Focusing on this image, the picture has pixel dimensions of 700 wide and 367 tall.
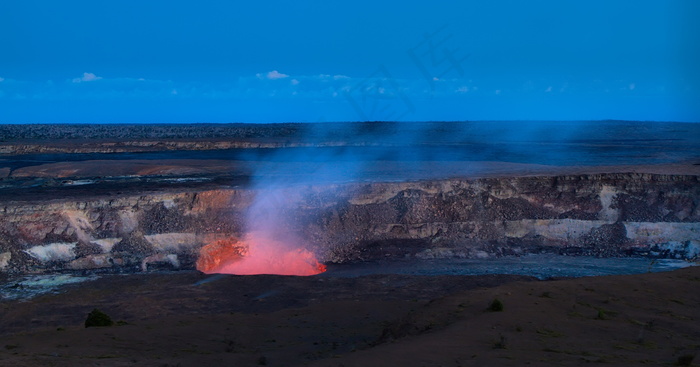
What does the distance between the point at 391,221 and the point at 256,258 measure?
5919 mm

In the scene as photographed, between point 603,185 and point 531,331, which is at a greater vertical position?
point 603,185

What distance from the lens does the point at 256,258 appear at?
81.9 feet

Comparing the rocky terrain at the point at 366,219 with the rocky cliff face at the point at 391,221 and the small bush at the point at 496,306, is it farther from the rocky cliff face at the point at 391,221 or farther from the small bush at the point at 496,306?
the small bush at the point at 496,306

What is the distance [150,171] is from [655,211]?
28.3 m

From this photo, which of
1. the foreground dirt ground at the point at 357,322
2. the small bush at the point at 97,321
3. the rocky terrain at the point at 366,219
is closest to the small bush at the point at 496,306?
the foreground dirt ground at the point at 357,322

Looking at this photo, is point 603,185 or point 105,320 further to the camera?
point 603,185

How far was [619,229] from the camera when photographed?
26.5m

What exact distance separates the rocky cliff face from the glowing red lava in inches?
16.0

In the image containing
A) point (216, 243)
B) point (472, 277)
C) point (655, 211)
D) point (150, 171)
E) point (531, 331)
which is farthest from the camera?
point (150, 171)

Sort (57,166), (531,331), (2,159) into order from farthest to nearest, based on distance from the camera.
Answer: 1. (2,159)
2. (57,166)
3. (531,331)

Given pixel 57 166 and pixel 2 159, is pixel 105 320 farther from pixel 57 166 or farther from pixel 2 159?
pixel 2 159

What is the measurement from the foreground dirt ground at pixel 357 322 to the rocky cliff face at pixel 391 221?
3196 mm

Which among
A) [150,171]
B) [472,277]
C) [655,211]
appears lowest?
[472,277]

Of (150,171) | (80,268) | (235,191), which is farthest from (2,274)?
(150,171)
